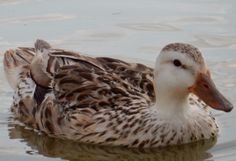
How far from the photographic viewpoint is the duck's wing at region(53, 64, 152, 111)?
905 centimetres

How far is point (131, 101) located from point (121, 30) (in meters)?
3.06

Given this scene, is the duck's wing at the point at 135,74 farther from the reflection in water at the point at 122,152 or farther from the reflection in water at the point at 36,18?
the reflection in water at the point at 36,18

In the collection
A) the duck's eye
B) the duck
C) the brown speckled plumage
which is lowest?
the duck

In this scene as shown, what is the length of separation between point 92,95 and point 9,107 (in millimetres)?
1474

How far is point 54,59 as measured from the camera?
9828 millimetres

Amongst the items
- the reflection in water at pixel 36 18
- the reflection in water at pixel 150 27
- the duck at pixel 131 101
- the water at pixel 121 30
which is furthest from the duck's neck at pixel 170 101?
the reflection in water at pixel 36 18

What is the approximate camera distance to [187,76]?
8.59 m

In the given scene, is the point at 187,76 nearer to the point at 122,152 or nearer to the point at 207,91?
the point at 207,91

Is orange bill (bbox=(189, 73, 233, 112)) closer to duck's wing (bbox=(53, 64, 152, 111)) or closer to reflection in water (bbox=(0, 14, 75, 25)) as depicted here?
duck's wing (bbox=(53, 64, 152, 111))

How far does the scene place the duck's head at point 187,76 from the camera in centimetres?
854

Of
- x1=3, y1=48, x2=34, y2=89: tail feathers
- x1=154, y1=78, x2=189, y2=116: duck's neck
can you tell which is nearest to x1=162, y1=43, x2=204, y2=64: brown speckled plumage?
x1=154, y1=78, x2=189, y2=116: duck's neck

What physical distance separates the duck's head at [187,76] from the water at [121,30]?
33.0 inches

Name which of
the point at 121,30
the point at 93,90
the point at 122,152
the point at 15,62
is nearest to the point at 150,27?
the point at 121,30

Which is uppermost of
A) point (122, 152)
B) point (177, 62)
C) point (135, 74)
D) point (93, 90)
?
point (177, 62)
